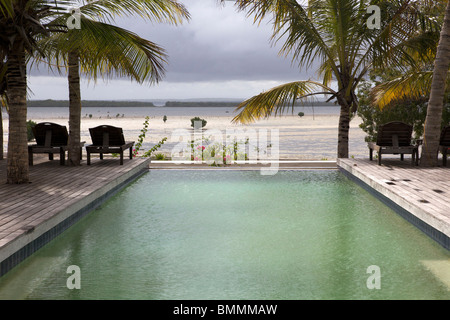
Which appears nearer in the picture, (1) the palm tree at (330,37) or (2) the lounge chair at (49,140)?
(2) the lounge chair at (49,140)

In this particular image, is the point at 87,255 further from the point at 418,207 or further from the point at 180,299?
the point at 418,207

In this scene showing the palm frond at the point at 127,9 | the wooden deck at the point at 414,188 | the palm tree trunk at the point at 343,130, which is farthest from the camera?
the palm tree trunk at the point at 343,130

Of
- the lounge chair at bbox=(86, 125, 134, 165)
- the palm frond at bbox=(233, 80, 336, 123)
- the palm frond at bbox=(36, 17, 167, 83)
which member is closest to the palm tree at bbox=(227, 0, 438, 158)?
the palm frond at bbox=(233, 80, 336, 123)

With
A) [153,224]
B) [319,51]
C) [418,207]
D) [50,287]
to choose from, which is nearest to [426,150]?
[319,51]

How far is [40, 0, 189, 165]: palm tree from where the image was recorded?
7906 millimetres

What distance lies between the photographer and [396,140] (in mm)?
10195

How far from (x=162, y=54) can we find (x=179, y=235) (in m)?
4.43

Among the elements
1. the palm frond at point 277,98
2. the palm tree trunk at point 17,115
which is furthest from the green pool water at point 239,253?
the palm frond at point 277,98

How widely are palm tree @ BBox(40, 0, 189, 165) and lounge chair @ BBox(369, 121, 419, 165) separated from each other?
15.1 feet

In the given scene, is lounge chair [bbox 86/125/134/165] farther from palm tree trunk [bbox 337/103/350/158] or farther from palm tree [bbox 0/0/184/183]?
palm tree trunk [bbox 337/103/350/158]

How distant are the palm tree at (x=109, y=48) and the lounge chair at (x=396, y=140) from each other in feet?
15.1

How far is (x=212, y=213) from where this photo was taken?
7.23m

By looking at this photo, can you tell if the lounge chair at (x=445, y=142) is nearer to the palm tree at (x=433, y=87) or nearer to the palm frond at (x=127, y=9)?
the palm tree at (x=433, y=87)

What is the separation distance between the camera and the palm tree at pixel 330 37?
10.6 metres
